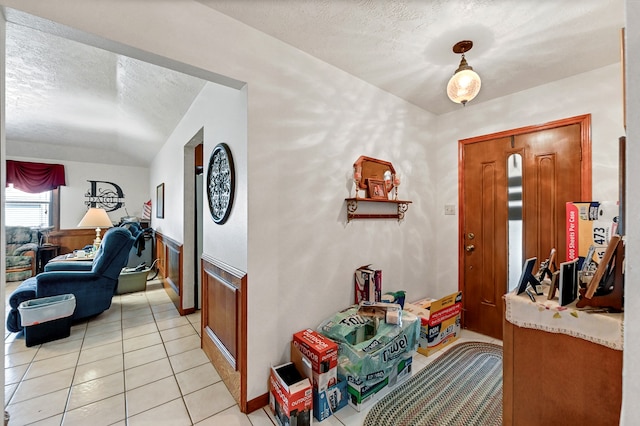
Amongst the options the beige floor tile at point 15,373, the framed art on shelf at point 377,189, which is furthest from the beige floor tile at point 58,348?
the framed art on shelf at point 377,189

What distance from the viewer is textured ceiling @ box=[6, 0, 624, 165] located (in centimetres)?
151

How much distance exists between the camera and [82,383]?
1.95 metres

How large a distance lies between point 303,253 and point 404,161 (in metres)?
1.54

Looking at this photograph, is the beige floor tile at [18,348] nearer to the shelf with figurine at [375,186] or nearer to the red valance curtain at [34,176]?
the shelf with figurine at [375,186]

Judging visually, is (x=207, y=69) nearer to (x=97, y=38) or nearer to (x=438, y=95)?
(x=97, y=38)

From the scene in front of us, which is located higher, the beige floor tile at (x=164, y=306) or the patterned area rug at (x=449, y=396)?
the patterned area rug at (x=449, y=396)

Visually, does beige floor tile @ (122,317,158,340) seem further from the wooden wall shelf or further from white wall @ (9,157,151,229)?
white wall @ (9,157,151,229)

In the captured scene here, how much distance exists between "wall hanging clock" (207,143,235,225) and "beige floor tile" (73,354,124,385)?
149 cm

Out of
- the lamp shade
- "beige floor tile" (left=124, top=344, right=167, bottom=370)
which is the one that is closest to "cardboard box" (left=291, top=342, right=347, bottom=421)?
"beige floor tile" (left=124, top=344, right=167, bottom=370)

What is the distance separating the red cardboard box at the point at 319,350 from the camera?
1.60 metres

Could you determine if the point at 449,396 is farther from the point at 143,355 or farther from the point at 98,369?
the point at 98,369

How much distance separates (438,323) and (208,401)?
1.99m

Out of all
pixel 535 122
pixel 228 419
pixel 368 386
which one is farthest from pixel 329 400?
pixel 535 122

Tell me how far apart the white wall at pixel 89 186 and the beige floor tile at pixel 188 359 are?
17.3ft
